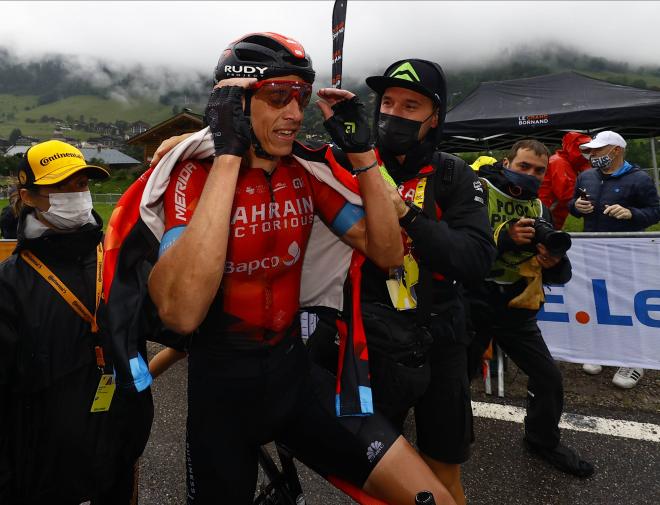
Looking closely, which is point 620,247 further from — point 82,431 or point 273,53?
point 82,431

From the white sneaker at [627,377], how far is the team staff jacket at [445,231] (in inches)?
115

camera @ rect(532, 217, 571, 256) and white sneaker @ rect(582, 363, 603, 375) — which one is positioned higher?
camera @ rect(532, 217, 571, 256)

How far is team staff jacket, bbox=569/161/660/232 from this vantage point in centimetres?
500

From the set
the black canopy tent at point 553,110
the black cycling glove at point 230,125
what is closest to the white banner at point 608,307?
the black cycling glove at point 230,125

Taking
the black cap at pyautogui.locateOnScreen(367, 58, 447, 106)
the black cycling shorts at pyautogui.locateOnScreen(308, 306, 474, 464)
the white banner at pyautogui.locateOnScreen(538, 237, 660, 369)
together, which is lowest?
the white banner at pyautogui.locateOnScreen(538, 237, 660, 369)

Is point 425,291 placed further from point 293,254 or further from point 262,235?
point 262,235

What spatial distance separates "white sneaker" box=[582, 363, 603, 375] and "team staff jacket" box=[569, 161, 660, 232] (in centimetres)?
168

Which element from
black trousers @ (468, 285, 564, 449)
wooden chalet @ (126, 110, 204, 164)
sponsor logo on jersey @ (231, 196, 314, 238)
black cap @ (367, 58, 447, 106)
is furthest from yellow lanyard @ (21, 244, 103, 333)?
wooden chalet @ (126, 110, 204, 164)

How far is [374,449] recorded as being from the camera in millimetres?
1724

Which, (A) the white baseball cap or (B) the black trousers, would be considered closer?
(B) the black trousers

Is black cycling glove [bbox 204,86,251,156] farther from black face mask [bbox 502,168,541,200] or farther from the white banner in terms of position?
the white banner

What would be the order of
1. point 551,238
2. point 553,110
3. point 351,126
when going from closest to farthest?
point 351,126
point 551,238
point 553,110

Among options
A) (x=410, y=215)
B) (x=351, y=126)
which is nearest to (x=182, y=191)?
(x=351, y=126)

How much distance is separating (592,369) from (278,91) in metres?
4.37
